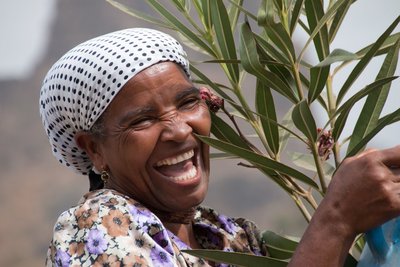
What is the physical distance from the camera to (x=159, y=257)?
159cm

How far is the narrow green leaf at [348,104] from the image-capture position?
151cm

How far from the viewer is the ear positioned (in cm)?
176

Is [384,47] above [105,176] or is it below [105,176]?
above

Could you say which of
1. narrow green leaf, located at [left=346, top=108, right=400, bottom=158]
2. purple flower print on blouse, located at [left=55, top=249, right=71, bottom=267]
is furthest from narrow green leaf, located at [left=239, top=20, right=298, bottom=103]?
purple flower print on blouse, located at [left=55, top=249, right=71, bottom=267]

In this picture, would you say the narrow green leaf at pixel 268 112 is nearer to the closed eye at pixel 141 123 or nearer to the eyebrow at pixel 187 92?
the eyebrow at pixel 187 92

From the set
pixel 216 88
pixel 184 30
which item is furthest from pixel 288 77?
pixel 184 30

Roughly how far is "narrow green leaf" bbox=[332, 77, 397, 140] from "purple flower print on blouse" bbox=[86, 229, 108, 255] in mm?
→ 447

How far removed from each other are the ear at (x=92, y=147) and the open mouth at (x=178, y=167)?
132 mm

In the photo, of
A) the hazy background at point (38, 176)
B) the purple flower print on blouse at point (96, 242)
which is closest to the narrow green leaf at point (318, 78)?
the purple flower print on blouse at point (96, 242)

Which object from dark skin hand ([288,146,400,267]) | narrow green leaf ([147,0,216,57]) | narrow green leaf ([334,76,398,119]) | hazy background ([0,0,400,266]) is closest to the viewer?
dark skin hand ([288,146,400,267])

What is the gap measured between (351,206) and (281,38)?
36 cm

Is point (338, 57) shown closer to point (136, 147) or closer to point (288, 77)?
point (288, 77)

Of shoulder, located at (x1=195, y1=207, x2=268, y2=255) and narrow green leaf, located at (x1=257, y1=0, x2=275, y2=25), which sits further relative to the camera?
shoulder, located at (x1=195, y1=207, x2=268, y2=255)

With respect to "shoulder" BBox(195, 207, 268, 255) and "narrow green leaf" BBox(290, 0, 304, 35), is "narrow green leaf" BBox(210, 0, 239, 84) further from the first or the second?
"shoulder" BBox(195, 207, 268, 255)
